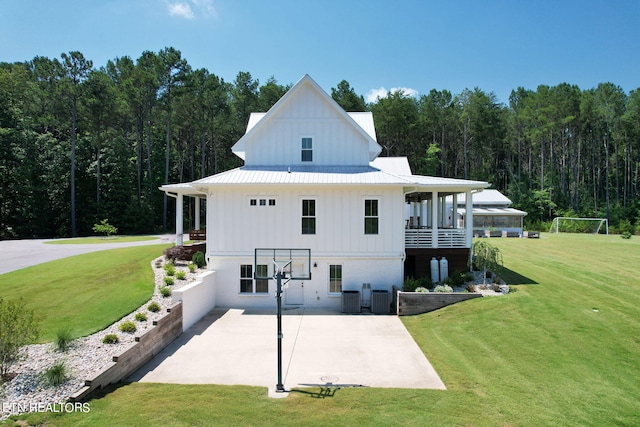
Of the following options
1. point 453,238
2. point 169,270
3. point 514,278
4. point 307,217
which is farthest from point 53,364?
point 514,278

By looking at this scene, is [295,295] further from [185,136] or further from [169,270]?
[185,136]

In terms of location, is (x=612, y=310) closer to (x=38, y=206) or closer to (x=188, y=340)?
(x=188, y=340)

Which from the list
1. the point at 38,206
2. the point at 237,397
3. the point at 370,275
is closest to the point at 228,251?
the point at 370,275

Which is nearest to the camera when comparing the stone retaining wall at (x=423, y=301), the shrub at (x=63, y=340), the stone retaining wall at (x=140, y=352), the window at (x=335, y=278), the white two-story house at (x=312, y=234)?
the stone retaining wall at (x=140, y=352)

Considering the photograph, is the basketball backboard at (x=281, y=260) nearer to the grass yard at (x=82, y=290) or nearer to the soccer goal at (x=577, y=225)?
the grass yard at (x=82, y=290)

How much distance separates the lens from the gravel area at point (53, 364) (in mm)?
6910

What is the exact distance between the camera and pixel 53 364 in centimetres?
816

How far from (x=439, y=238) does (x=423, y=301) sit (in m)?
4.16

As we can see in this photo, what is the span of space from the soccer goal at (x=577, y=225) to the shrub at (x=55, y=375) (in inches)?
1939

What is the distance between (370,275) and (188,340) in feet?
24.6

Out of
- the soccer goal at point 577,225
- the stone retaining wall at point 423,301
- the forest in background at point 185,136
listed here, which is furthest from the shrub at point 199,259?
the soccer goal at point 577,225

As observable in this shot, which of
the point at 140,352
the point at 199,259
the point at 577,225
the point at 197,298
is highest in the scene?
the point at 577,225

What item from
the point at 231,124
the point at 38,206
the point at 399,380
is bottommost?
the point at 399,380

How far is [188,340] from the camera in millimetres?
11195
